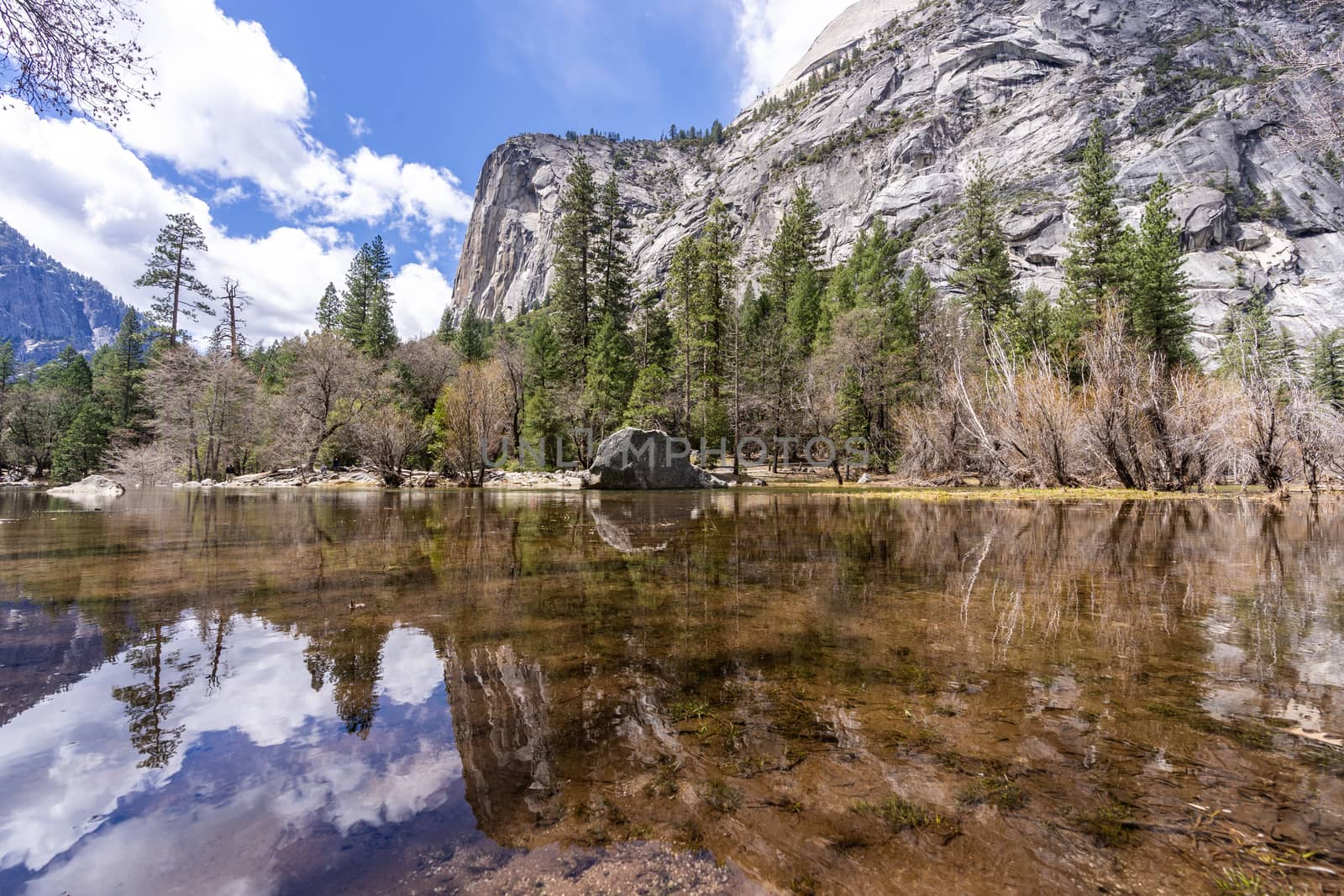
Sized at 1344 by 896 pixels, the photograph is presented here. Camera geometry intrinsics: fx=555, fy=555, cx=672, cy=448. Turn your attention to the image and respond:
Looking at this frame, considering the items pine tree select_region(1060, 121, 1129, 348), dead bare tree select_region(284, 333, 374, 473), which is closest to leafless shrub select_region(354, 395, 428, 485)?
dead bare tree select_region(284, 333, 374, 473)

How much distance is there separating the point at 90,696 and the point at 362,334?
1874 inches

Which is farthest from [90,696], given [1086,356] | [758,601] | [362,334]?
[362,334]

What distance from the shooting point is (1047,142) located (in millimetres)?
72812

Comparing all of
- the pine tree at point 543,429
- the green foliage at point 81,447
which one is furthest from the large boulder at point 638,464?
the green foliage at point 81,447

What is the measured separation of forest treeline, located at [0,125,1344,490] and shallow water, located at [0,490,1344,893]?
1498 centimetres

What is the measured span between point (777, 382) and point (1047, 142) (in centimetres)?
6563

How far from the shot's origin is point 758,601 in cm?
475

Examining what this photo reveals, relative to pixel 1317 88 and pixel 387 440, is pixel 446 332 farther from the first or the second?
pixel 1317 88

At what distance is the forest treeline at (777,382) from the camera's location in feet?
58.3

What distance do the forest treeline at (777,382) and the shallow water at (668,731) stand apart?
1498 cm

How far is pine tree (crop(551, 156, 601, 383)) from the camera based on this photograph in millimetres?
37094

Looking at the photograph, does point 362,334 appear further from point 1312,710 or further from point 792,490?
point 1312,710

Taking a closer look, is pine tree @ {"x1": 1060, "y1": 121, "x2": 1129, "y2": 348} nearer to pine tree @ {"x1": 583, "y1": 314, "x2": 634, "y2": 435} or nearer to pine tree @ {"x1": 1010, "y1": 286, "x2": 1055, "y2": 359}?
pine tree @ {"x1": 1010, "y1": 286, "x2": 1055, "y2": 359}

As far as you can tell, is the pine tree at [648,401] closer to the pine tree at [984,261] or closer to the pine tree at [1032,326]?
the pine tree at [1032,326]
